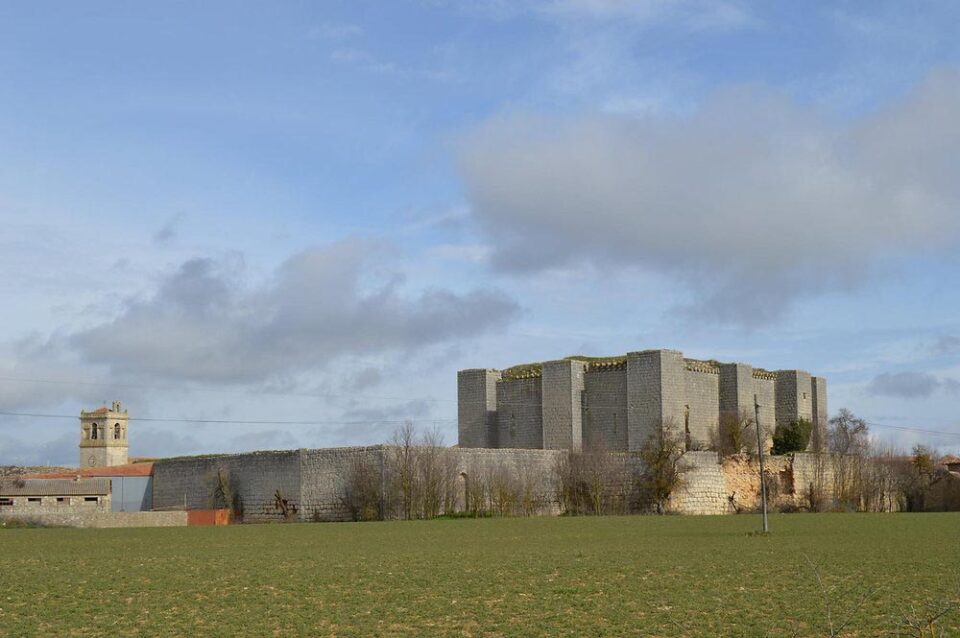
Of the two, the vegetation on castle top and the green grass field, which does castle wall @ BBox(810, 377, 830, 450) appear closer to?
the vegetation on castle top

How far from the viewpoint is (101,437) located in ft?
332

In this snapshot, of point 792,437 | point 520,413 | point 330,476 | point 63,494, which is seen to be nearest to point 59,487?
point 63,494

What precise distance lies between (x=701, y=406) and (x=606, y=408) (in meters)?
5.81

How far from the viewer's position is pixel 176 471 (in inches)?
2359

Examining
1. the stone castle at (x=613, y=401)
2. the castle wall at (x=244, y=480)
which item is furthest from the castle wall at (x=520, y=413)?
the castle wall at (x=244, y=480)

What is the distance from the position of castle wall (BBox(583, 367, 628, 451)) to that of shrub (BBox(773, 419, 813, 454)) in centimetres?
1197

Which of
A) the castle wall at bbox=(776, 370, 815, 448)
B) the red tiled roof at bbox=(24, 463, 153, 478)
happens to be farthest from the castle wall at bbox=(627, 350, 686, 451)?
the red tiled roof at bbox=(24, 463, 153, 478)

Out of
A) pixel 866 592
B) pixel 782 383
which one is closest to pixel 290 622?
pixel 866 592

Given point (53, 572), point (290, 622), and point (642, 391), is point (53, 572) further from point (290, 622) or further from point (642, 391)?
point (642, 391)

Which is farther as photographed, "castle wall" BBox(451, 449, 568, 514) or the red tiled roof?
the red tiled roof

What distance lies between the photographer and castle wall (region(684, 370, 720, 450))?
6381 cm

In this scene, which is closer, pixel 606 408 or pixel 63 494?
pixel 63 494

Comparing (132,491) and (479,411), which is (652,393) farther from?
(132,491)

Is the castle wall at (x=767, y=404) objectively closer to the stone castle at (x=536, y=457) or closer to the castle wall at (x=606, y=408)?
the stone castle at (x=536, y=457)
